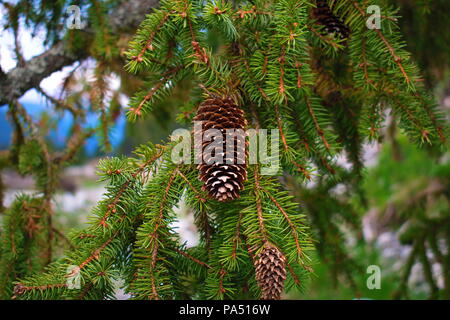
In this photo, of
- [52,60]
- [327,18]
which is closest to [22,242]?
[52,60]

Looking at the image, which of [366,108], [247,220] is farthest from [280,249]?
[366,108]

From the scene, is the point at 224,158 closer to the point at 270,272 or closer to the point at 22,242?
the point at 270,272

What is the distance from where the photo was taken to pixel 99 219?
0.83 m

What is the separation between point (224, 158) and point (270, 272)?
0.24m

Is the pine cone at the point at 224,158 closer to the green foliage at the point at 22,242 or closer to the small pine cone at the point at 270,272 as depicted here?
the small pine cone at the point at 270,272

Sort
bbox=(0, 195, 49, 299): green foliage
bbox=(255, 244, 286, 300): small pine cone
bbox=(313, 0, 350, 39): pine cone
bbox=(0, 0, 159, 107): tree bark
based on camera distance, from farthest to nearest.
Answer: bbox=(0, 0, 159, 107): tree bark → bbox=(0, 195, 49, 299): green foliage → bbox=(313, 0, 350, 39): pine cone → bbox=(255, 244, 286, 300): small pine cone

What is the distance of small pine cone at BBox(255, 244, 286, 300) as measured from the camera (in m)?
0.74

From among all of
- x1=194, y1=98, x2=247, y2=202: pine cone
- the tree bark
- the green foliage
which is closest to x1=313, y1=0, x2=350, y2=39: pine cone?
x1=194, y1=98, x2=247, y2=202: pine cone

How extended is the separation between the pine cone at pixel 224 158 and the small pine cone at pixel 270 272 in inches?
5.3

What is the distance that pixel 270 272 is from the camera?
2.42ft

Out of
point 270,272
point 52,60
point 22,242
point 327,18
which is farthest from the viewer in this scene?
point 52,60

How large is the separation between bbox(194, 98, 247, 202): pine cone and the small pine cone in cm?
13

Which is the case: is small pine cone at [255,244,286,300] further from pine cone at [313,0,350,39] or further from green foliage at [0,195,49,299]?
green foliage at [0,195,49,299]
